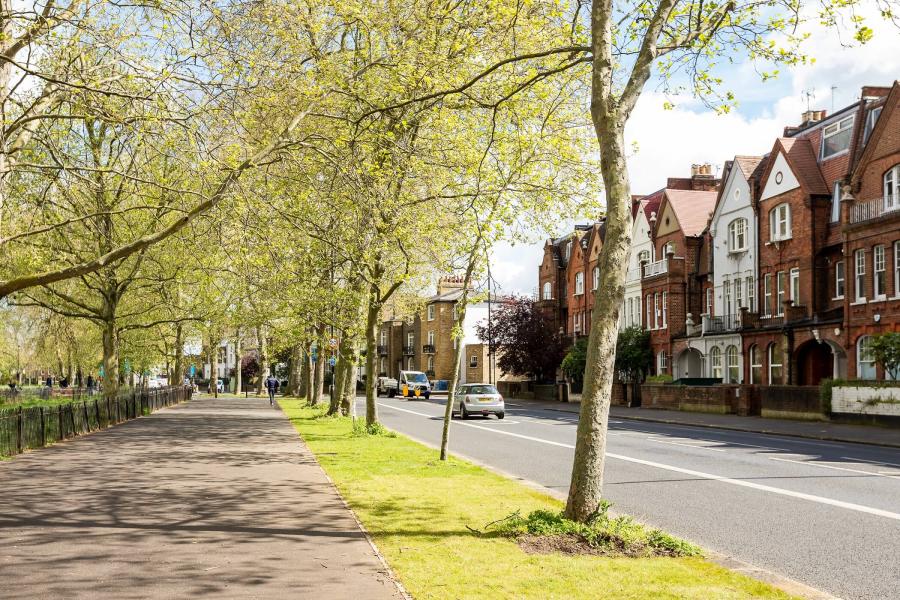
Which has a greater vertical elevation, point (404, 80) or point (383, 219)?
point (404, 80)

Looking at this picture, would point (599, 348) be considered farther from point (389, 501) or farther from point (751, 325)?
point (751, 325)

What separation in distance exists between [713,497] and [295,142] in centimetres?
825

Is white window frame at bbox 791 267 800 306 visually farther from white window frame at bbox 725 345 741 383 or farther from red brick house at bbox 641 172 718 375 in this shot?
red brick house at bbox 641 172 718 375

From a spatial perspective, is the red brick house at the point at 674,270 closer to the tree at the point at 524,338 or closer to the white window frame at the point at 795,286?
the white window frame at the point at 795,286

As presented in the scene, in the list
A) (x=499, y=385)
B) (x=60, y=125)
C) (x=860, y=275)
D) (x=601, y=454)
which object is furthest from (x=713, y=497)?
(x=499, y=385)

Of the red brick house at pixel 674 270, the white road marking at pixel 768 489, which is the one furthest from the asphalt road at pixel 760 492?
the red brick house at pixel 674 270

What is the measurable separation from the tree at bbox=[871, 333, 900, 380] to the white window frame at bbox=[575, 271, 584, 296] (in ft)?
114

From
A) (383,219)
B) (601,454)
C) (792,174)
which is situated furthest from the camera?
(792,174)

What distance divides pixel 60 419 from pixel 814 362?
Result: 32.1m

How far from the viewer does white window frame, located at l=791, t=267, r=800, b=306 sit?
40844 mm

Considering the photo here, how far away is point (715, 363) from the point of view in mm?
46969

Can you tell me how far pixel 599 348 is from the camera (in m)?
8.80

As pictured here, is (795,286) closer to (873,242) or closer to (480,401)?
(873,242)

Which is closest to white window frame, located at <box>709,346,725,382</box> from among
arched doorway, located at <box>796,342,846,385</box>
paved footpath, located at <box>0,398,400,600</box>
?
arched doorway, located at <box>796,342,846,385</box>
